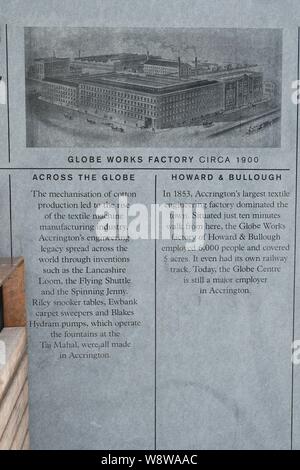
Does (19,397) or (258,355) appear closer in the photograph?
(19,397)

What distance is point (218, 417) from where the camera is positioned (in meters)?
2.06

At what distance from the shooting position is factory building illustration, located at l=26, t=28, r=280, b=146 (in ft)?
6.43

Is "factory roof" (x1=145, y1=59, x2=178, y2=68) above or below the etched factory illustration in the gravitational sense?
above

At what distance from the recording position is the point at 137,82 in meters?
1.97

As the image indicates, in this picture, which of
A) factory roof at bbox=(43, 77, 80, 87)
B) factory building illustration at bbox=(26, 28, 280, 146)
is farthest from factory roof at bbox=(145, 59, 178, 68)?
factory roof at bbox=(43, 77, 80, 87)

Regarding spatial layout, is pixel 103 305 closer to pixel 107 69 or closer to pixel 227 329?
pixel 227 329

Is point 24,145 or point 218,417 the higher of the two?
point 24,145

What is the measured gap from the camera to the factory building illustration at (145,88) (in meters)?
1.96

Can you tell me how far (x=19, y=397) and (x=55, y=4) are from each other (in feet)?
3.98

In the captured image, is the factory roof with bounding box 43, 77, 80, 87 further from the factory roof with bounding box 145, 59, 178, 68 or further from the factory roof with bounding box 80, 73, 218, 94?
the factory roof with bounding box 145, 59, 178, 68

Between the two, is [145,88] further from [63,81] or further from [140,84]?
[63,81]

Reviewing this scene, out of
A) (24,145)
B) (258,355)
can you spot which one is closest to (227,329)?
(258,355)

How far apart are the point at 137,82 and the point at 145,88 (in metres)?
0.03

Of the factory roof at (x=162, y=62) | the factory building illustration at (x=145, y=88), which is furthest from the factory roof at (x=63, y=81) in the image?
the factory roof at (x=162, y=62)
